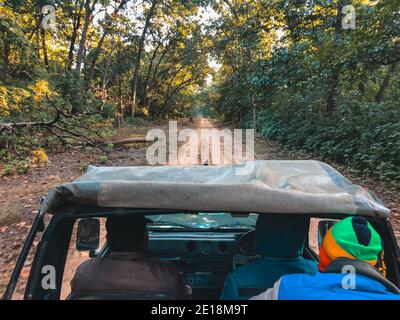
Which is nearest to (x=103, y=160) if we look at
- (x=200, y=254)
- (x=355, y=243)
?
(x=200, y=254)

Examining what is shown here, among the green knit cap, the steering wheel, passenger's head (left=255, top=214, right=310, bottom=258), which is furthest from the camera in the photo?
the steering wheel

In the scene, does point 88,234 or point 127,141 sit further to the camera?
point 127,141

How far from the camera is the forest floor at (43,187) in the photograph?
16.6 feet

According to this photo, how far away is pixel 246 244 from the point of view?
2857 mm

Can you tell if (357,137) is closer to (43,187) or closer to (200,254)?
(200,254)

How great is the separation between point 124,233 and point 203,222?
1533mm

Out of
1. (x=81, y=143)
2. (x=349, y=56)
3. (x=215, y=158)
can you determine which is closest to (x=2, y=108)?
(x=81, y=143)

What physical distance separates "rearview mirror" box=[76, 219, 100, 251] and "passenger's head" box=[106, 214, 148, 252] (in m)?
0.10

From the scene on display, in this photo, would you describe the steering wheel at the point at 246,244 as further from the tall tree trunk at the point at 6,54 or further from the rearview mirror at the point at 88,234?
the tall tree trunk at the point at 6,54

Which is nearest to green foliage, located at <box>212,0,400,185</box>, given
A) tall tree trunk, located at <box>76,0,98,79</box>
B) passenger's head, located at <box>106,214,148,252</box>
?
passenger's head, located at <box>106,214,148,252</box>

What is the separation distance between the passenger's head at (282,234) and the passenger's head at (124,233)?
97 centimetres

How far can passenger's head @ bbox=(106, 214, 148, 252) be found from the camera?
2.13 m

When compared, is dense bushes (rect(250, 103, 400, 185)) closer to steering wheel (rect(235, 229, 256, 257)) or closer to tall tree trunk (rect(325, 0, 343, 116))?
tall tree trunk (rect(325, 0, 343, 116))
